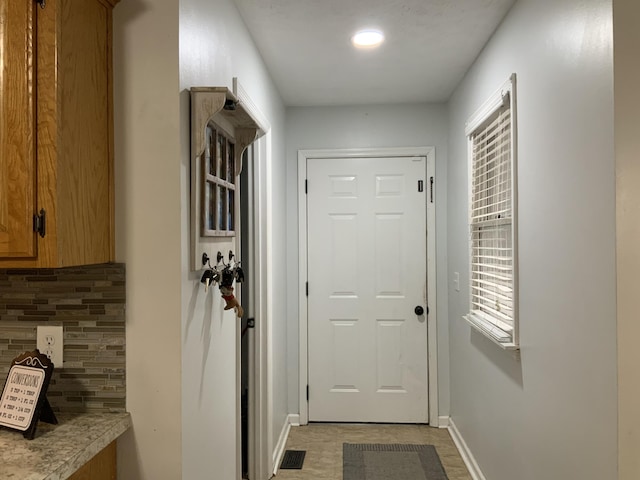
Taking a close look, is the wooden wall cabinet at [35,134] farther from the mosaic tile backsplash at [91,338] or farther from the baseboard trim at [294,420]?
the baseboard trim at [294,420]

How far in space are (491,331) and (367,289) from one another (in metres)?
1.59

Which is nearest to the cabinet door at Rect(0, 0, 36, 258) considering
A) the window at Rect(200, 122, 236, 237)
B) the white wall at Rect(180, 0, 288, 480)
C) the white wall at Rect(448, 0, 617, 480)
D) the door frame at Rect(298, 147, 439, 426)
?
the white wall at Rect(180, 0, 288, 480)

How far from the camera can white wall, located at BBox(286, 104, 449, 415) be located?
13.0 ft

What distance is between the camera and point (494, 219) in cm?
267

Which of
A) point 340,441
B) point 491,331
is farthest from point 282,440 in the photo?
point 491,331

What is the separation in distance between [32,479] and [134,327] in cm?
50

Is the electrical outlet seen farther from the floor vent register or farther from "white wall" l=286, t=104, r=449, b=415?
"white wall" l=286, t=104, r=449, b=415

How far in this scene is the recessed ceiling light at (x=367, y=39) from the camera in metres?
2.65

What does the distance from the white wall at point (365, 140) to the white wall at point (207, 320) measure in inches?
54.0

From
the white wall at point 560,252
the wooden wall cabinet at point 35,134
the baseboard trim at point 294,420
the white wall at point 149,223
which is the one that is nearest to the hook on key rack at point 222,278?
the white wall at point 149,223

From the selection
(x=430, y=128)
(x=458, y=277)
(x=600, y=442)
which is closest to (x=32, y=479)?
(x=600, y=442)

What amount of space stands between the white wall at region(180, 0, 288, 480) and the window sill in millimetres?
1199

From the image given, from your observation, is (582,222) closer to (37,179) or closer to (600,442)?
(600,442)

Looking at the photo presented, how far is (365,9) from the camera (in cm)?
238
